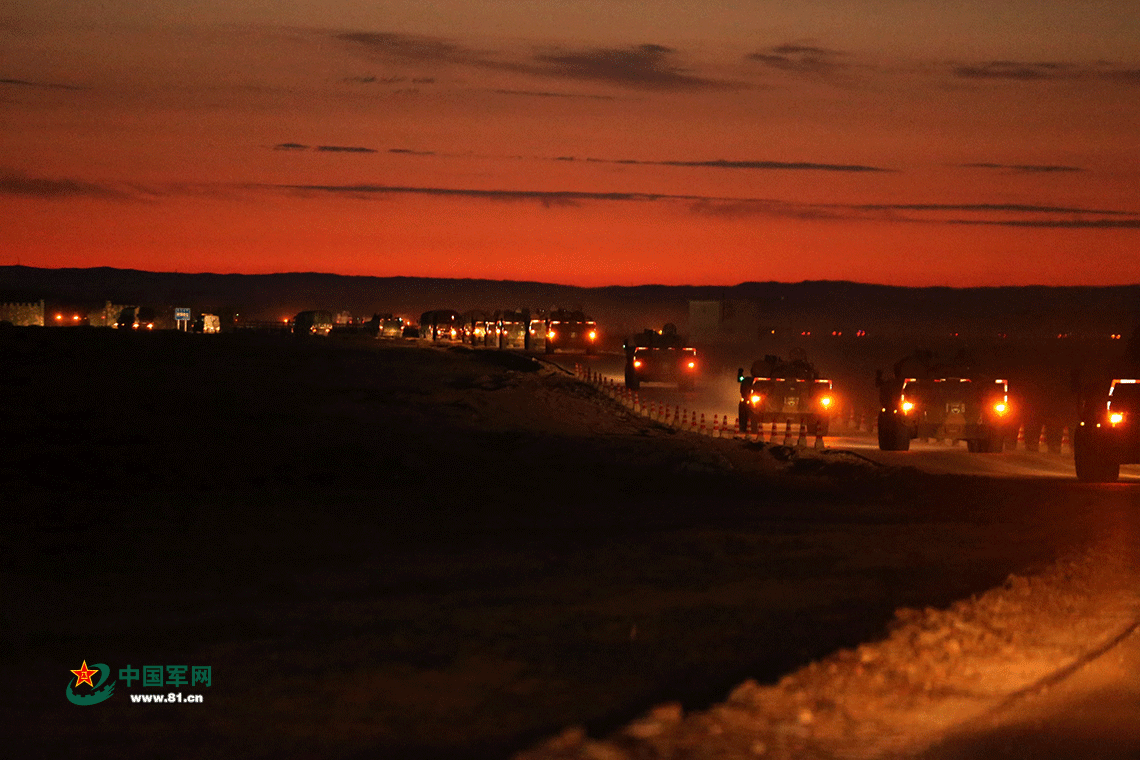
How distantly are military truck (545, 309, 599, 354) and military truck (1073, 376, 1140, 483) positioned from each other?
53258mm

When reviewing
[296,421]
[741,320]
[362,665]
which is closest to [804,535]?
[362,665]

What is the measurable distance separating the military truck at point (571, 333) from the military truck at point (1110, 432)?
5326cm

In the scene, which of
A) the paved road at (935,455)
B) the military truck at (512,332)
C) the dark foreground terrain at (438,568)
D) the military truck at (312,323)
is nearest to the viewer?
the dark foreground terrain at (438,568)

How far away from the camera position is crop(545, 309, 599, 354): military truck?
7569 cm

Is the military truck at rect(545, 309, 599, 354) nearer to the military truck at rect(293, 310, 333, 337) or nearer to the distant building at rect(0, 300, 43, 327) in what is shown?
the military truck at rect(293, 310, 333, 337)

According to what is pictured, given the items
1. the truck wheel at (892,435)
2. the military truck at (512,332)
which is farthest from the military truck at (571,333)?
the truck wheel at (892,435)

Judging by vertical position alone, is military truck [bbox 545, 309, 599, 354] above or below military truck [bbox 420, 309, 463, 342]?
below

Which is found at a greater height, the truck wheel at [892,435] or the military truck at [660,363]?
the military truck at [660,363]

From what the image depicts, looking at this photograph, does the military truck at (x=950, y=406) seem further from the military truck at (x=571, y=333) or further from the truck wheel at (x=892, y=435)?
the military truck at (x=571, y=333)

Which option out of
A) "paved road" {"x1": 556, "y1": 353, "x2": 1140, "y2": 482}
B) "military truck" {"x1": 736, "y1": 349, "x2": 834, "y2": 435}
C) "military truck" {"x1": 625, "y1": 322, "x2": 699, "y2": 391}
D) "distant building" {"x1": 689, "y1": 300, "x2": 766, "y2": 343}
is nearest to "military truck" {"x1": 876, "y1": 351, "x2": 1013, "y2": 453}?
"paved road" {"x1": 556, "y1": 353, "x2": 1140, "y2": 482}

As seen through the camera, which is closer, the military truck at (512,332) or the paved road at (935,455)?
the paved road at (935,455)

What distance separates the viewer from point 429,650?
9.46 metres

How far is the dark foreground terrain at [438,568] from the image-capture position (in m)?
7.98

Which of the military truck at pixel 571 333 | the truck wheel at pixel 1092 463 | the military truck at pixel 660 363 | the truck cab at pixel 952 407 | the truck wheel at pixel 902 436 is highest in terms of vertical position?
the military truck at pixel 571 333
